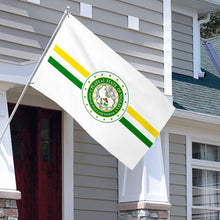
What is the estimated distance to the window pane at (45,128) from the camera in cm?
991

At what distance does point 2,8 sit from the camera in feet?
29.7

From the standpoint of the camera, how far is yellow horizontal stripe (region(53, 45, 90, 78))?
7775 millimetres

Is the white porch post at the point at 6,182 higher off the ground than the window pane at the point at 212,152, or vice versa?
the window pane at the point at 212,152

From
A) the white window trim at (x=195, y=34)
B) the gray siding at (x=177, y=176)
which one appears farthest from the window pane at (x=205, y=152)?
the white window trim at (x=195, y=34)

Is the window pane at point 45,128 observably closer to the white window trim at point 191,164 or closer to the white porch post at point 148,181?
the white porch post at point 148,181

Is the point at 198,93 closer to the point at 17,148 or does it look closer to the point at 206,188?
the point at 206,188

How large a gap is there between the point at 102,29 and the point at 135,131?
2.41 meters

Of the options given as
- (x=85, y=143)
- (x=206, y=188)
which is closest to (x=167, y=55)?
(x=85, y=143)

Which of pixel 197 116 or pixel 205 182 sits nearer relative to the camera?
pixel 197 116

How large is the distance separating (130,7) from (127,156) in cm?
314

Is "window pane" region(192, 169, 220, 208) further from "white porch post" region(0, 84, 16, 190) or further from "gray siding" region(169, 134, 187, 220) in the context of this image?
"white porch post" region(0, 84, 16, 190)

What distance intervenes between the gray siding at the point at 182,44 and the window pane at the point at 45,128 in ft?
14.7

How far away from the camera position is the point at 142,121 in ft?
27.2

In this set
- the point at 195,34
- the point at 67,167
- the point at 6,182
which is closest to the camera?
the point at 6,182
